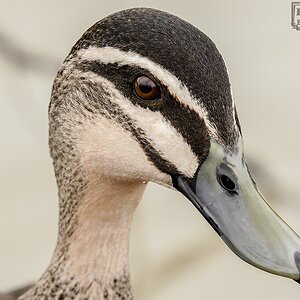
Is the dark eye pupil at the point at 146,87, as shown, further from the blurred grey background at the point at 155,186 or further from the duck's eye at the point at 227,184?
the blurred grey background at the point at 155,186

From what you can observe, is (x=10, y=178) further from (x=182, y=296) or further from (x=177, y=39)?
(x=177, y=39)

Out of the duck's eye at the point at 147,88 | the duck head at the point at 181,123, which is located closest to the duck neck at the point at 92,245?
the duck head at the point at 181,123

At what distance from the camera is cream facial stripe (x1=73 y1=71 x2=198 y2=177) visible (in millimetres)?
2068

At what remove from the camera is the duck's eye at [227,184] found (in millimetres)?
2088

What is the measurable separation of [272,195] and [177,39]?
2.15 m

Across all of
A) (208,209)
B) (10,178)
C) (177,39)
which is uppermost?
(10,178)

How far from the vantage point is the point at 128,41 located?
2.10 m

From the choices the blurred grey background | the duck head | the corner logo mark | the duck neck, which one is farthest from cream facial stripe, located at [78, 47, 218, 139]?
the corner logo mark

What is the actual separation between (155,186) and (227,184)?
2.12 metres

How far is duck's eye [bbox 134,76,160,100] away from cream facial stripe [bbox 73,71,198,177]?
3 centimetres

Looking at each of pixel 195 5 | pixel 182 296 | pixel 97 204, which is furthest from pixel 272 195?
pixel 97 204

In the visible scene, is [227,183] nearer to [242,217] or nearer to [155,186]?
[242,217]

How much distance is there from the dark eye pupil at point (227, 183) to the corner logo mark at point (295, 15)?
251cm

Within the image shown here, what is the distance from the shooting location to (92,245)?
2395 millimetres
